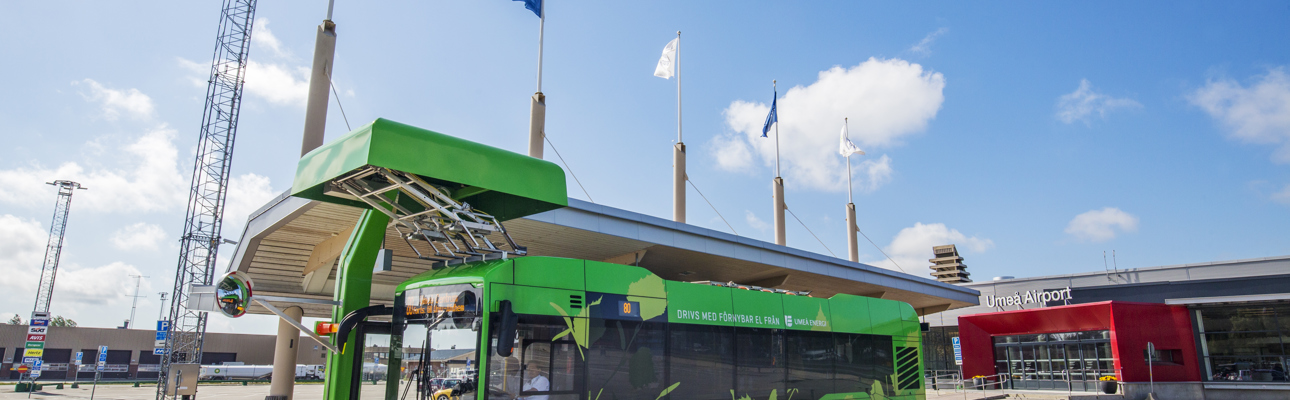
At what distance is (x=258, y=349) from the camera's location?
6284 centimetres

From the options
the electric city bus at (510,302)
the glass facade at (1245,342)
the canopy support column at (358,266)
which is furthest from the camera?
the glass facade at (1245,342)

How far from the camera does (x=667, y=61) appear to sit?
26156 millimetres

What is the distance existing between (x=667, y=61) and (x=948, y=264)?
69845 mm

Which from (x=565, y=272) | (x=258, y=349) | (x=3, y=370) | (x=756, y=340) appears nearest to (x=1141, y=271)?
(x=756, y=340)

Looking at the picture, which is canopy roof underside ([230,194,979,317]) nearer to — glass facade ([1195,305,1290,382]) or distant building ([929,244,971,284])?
glass facade ([1195,305,1290,382])

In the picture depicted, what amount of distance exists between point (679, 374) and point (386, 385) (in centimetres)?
363

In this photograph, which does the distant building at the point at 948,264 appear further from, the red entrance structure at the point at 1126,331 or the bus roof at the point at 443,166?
the bus roof at the point at 443,166

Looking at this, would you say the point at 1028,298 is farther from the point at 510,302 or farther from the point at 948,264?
the point at 948,264

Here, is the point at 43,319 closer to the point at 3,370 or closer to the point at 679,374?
the point at 679,374

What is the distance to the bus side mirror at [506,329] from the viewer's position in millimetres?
7457

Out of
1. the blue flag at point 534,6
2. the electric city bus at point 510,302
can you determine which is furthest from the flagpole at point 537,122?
the electric city bus at point 510,302

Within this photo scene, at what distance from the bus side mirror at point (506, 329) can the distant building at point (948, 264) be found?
8441cm

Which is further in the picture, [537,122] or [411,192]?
[537,122]

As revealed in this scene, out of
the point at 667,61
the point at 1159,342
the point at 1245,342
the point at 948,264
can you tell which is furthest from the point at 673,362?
the point at 948,264
